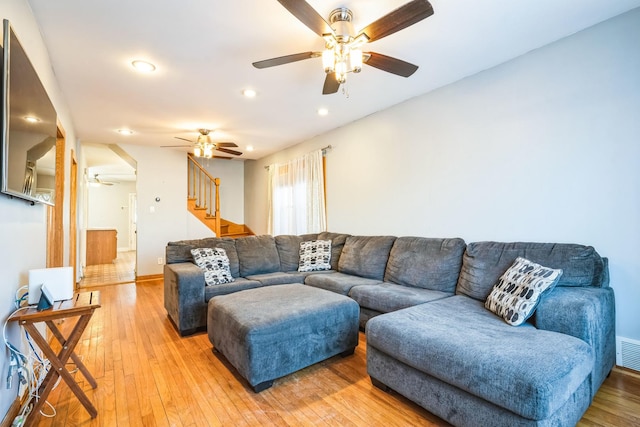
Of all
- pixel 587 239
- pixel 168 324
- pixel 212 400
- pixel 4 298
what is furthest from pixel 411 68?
pixel 168 324

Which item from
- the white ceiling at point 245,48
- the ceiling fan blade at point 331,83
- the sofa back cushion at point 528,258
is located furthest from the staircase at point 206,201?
the sofa back cushion at point 528,258

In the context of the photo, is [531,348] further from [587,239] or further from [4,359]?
[4,359]

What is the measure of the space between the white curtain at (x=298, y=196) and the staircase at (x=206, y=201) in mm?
1215

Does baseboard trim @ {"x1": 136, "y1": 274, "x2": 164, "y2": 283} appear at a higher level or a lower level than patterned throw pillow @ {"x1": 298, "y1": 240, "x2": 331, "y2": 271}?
lower

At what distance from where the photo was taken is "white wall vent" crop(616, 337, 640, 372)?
2.06m

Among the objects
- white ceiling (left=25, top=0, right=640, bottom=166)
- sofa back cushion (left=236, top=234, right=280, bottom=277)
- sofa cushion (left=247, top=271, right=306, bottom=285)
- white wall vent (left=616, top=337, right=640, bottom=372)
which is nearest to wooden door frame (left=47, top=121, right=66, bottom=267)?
white ceiling (left=25, top=0, right=640, bottom=166)

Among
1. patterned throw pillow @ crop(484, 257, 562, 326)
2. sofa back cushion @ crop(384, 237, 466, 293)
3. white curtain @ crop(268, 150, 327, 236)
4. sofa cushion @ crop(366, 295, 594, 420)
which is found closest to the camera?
sofa cushion @ crop(366, 295, 594, 420)

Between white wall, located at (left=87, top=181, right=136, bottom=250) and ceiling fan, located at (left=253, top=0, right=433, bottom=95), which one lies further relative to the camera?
white wall, located at (left=87, top=181, right=136, bottom=250)

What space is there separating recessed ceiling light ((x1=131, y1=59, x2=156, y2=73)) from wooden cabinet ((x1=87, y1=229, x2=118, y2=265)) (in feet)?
22.2

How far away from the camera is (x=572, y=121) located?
2348 millimetres

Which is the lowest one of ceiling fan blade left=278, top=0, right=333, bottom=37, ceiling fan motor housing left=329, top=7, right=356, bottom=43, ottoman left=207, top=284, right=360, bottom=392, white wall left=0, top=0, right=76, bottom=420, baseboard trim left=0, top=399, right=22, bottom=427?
baseboard trim left=0, top=399, right=22, bottom=427

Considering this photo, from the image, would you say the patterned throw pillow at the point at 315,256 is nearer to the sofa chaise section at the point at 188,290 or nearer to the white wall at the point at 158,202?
the sofa chaise section at the point at 188,290

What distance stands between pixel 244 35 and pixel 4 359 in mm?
2419

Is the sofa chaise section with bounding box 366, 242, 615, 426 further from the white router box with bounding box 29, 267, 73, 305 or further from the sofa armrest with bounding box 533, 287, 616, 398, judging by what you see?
the white router box with bounding box 29, 267, 73, 305
